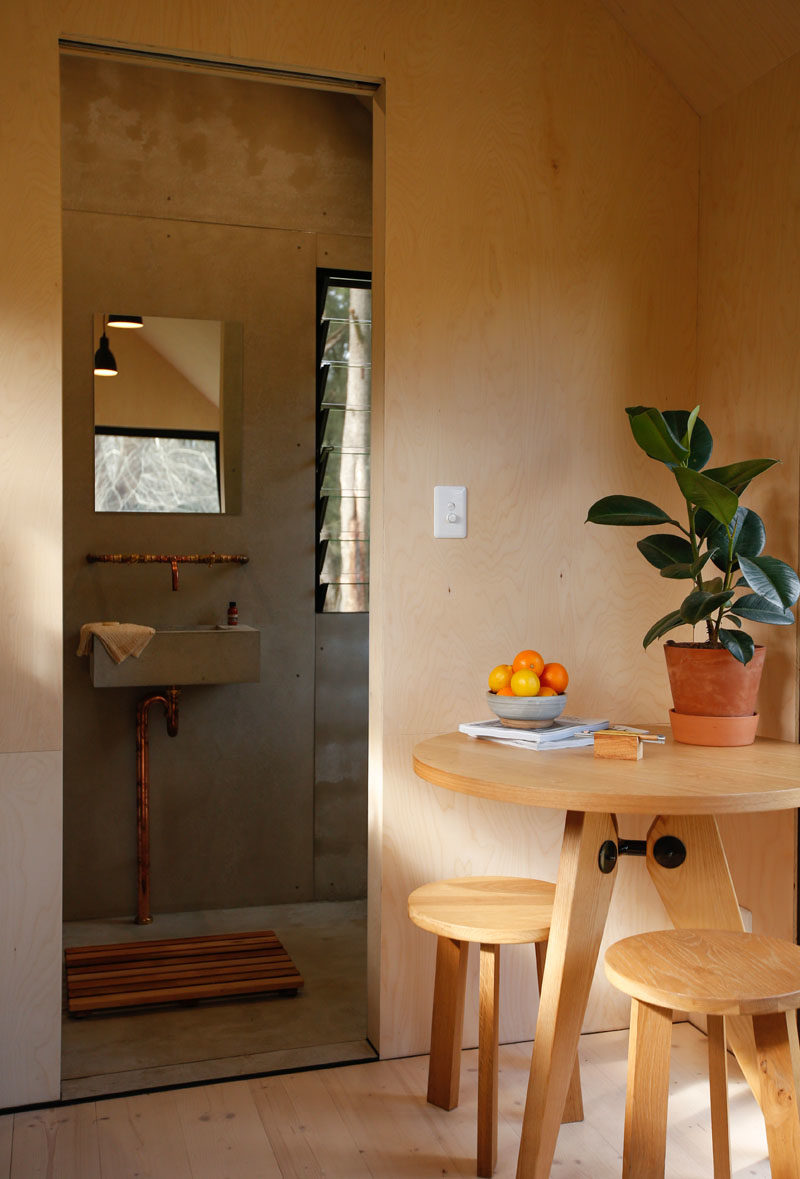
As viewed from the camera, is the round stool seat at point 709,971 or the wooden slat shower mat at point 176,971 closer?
the round stool seat at point 709,971

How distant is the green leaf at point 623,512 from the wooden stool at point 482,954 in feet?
2.59

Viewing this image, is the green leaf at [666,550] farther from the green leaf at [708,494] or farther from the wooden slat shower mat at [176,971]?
the wooden slat shower mat at [176,971]

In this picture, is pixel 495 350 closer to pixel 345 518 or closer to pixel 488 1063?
pixel 345 518

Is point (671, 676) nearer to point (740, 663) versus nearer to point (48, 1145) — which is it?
point (740, 663)

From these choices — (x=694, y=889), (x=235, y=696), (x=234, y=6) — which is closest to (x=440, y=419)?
(x=234, y=6)

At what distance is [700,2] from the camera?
243cm

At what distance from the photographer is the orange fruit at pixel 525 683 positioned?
219cm

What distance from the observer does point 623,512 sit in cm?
229

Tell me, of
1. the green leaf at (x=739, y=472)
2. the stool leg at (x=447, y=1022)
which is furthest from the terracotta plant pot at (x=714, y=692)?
the stool leg at (x=447, y=1022)

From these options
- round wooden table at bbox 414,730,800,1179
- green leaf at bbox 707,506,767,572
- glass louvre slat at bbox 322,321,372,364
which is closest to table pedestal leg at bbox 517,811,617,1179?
round wooden table at bbox 414,730,800,1179

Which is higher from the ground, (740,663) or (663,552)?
(663,552)

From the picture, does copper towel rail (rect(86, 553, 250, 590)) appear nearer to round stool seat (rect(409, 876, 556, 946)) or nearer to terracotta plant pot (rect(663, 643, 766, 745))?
round stool seat (rect(409, 876, 556, 946))

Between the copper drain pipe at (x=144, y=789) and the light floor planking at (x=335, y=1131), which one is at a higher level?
the copper drain pipe at (x=144, y=789)

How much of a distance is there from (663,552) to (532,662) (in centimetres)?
40
